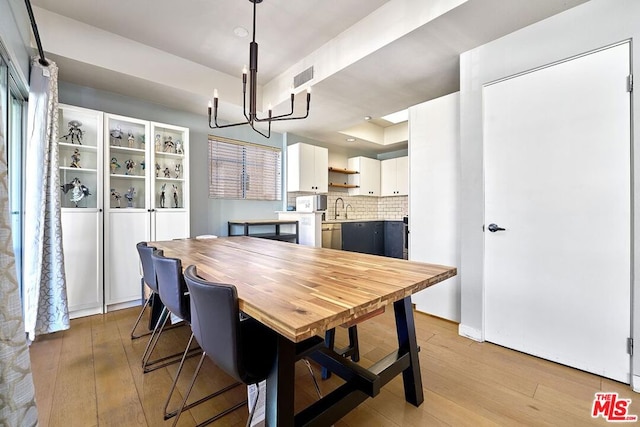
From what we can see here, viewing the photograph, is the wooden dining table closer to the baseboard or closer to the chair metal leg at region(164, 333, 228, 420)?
the chair metal leg at region(164, 333, 228, 420)

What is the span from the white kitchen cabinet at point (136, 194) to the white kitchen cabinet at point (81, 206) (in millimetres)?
85

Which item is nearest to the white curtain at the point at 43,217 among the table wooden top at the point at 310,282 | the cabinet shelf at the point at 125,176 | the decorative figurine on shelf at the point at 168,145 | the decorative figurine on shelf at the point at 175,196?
the cabinet shelf at the point at 125,176

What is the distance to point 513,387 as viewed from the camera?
1619 millimetres

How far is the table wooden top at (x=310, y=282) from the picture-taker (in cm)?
77

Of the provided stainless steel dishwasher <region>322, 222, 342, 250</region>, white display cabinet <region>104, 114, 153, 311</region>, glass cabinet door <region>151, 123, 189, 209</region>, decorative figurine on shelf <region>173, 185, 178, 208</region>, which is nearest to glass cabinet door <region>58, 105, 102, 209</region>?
white display cabinet <region>104, 114, 153, 311</region>

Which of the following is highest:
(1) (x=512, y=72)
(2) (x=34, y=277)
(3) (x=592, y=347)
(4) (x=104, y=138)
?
(1) (x=512, y=72)

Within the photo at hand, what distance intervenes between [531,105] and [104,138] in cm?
389

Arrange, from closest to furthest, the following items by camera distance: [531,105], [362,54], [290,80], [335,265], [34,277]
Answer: [335,265], [531,105], [34,277], [362,54], [290,80]

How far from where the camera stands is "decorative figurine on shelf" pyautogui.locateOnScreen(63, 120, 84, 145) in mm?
2762

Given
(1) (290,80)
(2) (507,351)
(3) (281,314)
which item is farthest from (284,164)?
(3) (281,314)

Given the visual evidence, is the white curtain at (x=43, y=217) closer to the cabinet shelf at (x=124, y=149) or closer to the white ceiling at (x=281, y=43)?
the white ceiling at (x=281, y=43)

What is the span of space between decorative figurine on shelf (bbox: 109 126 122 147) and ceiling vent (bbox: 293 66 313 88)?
2.08 m

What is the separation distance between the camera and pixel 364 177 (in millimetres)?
5852

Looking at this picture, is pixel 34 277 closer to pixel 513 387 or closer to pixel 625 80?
pixel 513 387
